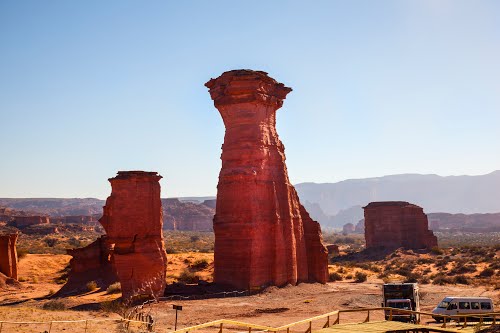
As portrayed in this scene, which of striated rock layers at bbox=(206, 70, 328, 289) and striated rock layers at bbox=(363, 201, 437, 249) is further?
striated rock layers at bbox=(363, 201, 437, 249)

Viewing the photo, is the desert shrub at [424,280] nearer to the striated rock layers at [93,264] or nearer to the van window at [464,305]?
the van window at [464,305]

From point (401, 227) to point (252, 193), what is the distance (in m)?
41.8

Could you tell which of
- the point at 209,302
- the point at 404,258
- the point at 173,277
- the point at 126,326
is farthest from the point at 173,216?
the point at 126,326

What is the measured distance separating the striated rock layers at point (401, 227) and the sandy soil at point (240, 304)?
27465 mm

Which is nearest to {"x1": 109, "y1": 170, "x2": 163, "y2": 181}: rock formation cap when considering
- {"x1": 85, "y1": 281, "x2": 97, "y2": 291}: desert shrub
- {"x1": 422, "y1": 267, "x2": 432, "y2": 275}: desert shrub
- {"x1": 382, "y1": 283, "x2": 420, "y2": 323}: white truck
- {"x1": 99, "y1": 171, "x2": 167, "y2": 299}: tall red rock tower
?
{"x1": 99, "y1": 171, "x2": 167, "y2": 299}: tall red rock tower

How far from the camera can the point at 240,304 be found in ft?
86.7

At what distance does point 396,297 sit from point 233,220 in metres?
11.6

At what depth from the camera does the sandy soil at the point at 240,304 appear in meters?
20.6

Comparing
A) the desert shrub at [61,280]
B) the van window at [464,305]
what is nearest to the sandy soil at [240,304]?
the desert shrub at [61,280]

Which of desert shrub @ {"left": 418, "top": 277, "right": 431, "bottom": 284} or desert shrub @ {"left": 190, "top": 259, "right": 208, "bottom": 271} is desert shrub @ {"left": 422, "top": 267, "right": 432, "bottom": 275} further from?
desert shrub @ {"left": 190, "top": 259, "right": 208, "bottom": 271}

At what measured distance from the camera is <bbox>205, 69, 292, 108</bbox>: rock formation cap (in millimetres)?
31672

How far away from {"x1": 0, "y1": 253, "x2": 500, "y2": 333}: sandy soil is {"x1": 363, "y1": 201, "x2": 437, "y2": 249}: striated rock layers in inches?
1081

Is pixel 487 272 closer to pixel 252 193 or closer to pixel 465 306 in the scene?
pixel 465 306

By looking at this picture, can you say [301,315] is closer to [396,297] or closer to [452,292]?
[396,297]
